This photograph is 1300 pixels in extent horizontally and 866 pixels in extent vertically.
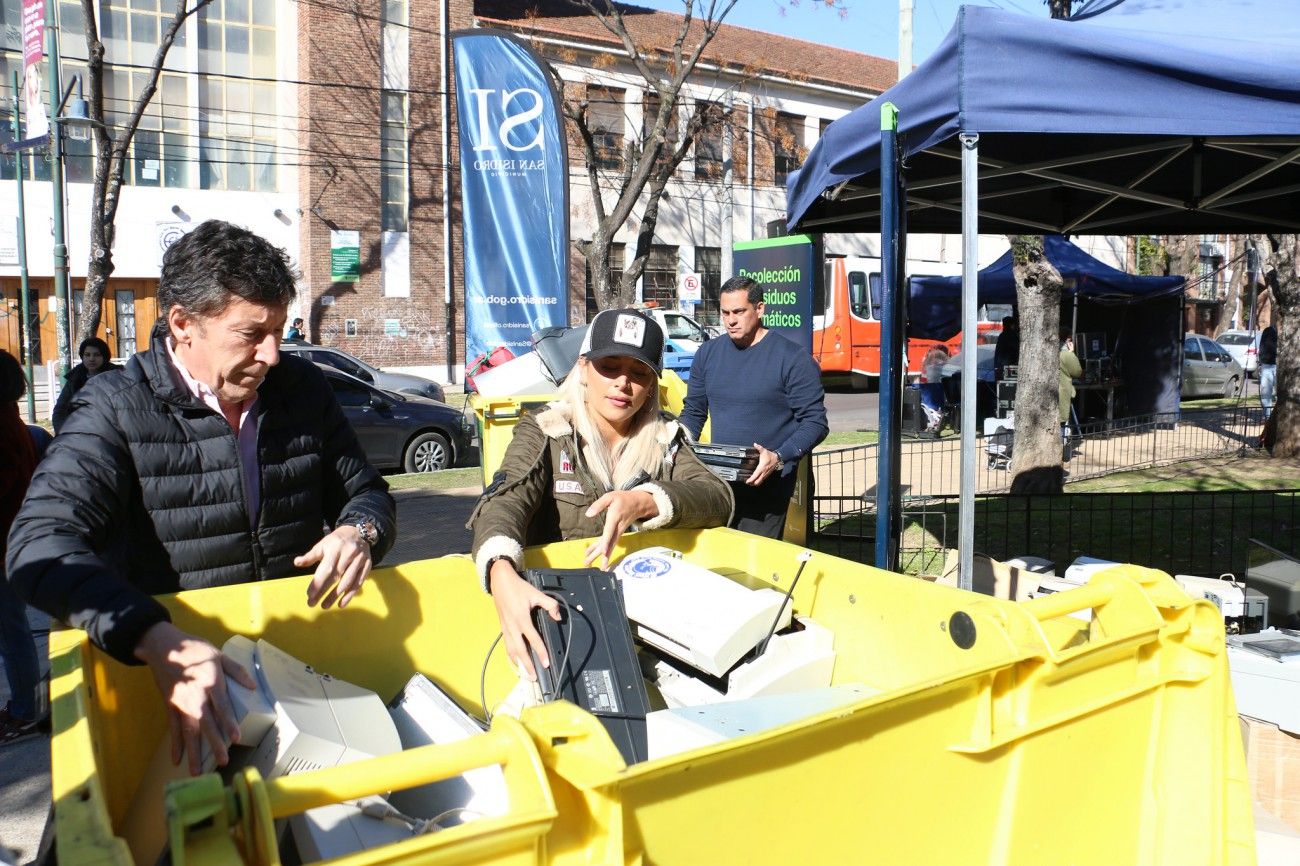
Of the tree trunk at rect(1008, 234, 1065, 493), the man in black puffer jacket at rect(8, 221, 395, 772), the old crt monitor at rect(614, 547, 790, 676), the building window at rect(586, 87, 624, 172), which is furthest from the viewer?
the building window at rect(586, 87, 624, 172)

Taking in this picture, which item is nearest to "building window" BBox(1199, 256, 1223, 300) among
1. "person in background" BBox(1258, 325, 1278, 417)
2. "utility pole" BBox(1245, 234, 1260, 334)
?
"utility pole" BBox(1245, 234, 1260, 334)

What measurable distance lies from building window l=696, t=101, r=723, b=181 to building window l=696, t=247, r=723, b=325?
2330mm

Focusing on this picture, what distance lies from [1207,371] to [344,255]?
20.8 meters

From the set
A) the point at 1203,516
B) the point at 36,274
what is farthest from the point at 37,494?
the point at 36,274

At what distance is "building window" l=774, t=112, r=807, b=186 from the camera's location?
33.8m

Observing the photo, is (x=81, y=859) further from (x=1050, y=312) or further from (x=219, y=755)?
(x=1050, y=312)

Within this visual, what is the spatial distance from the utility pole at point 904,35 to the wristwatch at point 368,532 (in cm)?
1142

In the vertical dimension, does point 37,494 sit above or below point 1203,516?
above

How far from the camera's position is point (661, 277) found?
32.5 meters

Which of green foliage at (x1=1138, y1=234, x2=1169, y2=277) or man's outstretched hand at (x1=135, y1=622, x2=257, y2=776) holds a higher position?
green foliage at (x1=1138, y1=234, x2=1169, y2=277)

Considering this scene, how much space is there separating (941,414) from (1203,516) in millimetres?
7548

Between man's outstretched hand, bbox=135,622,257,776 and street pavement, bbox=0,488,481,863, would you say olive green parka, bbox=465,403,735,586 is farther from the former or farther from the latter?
street pavement, bbox=0,488,481,863

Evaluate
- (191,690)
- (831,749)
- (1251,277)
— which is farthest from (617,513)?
(1251,277)

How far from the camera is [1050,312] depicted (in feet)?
32.9
